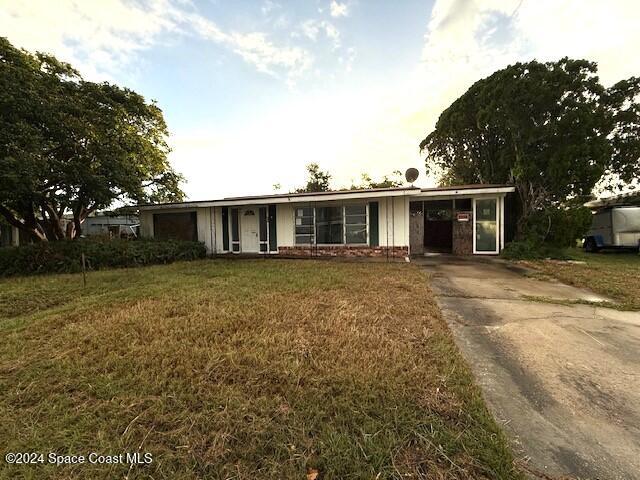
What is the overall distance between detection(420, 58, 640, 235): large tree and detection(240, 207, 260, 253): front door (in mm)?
10356

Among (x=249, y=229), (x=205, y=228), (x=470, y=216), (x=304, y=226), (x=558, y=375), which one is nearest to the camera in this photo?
(x=558, y=375)

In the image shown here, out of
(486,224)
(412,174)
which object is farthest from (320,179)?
(486,224)

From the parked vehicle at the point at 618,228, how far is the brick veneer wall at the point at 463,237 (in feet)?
19.0

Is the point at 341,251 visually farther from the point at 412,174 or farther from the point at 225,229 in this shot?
the point at 225,229

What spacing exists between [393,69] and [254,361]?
1011cm

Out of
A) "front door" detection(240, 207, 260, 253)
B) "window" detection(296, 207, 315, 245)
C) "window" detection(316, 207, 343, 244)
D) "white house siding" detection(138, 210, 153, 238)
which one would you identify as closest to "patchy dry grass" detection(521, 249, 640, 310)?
"window" detection(316, 207, 343, 244)

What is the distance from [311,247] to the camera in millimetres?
10680

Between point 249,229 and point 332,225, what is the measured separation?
369 cm

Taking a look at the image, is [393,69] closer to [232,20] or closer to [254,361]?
[232,20]

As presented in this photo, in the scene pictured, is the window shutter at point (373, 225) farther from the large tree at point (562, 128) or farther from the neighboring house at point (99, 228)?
the neighboring house at point (99, 228)

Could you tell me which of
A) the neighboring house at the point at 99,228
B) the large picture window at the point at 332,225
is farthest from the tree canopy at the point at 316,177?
the large picture window at the point at 332,225

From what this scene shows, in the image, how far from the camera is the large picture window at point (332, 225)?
10.2 metres

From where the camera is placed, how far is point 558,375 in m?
2.53

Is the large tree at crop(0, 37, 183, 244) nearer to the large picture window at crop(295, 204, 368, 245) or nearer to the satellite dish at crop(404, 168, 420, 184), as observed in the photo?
the large picture window at crop(295, 204, 368, 245)
